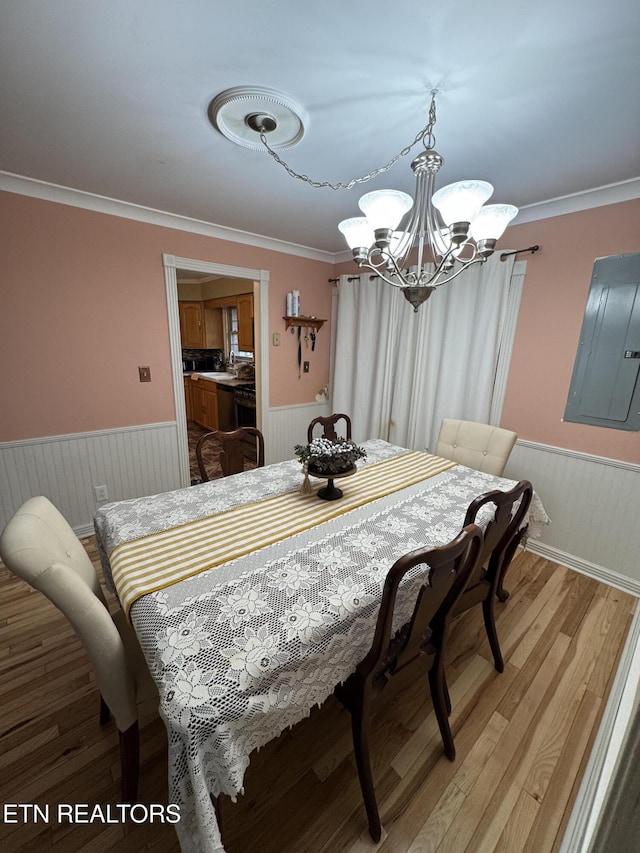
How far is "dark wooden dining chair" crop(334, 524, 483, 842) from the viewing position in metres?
0.92

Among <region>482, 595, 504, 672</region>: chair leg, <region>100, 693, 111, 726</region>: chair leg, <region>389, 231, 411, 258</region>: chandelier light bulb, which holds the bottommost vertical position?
<region>100, 693, 111, 726</region>: chair leg

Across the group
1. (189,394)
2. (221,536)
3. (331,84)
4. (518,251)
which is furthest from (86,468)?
(518,251)

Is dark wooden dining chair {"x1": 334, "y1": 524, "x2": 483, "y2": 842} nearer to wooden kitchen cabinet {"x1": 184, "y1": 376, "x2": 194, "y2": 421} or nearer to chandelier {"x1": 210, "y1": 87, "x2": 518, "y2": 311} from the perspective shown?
chandelier {"x1": 210, "y1": 87, "x2": 518, "y2": 311}

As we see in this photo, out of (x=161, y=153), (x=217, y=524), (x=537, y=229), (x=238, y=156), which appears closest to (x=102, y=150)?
(x=161, y=153)

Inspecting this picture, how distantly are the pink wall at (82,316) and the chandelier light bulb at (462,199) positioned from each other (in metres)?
2.20

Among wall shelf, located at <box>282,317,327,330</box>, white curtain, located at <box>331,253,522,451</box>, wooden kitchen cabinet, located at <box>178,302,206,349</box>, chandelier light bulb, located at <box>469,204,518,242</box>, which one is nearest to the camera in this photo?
chandelier light bulb, located at <box>469,204,518,242</box>

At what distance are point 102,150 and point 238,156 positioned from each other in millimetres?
675

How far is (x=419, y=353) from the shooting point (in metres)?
3.07

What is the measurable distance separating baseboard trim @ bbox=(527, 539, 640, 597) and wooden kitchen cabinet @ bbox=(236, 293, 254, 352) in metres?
3.85

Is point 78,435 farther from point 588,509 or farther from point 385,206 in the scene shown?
point 588,509

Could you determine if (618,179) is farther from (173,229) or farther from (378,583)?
(173,229)

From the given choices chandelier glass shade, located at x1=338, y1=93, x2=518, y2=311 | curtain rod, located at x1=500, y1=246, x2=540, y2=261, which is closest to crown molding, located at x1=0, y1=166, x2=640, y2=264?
curtain rod, located at x1=500, y1=246, x2=540, y2=261

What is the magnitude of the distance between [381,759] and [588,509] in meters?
2.05

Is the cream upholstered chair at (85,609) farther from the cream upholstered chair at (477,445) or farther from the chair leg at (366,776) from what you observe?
the cream upholstered chair at (477,445)
